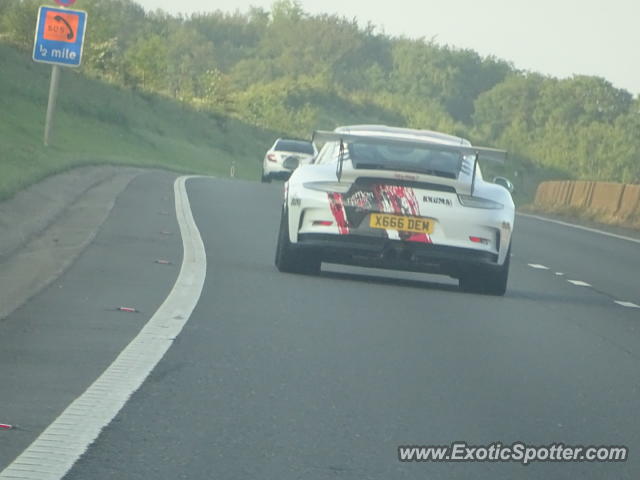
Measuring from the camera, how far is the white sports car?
13.4 m

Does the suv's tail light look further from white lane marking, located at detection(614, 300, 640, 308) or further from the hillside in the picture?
the hillside

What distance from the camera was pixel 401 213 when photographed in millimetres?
13438

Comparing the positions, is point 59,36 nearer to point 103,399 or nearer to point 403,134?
point 403,134

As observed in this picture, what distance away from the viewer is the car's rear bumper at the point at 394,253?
13.5 meters

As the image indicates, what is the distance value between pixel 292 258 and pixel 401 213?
1.10 meters

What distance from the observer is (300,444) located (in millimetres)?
6547

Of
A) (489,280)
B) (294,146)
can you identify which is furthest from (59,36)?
(489,280)

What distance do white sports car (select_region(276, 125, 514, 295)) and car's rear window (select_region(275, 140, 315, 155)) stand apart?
103ft

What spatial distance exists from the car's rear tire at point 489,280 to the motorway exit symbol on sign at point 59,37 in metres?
19.9

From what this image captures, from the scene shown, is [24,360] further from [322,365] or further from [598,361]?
[598,361]

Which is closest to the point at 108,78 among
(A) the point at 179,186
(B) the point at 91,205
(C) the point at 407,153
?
(A) the point at 179,186

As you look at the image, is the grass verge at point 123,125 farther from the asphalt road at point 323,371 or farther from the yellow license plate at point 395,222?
the asphalt road at point 323,371

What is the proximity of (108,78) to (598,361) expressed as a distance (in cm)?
7332

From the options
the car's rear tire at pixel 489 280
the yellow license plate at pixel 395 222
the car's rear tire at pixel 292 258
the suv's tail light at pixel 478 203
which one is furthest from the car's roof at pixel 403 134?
the car's rear tire at pixel 489 280
